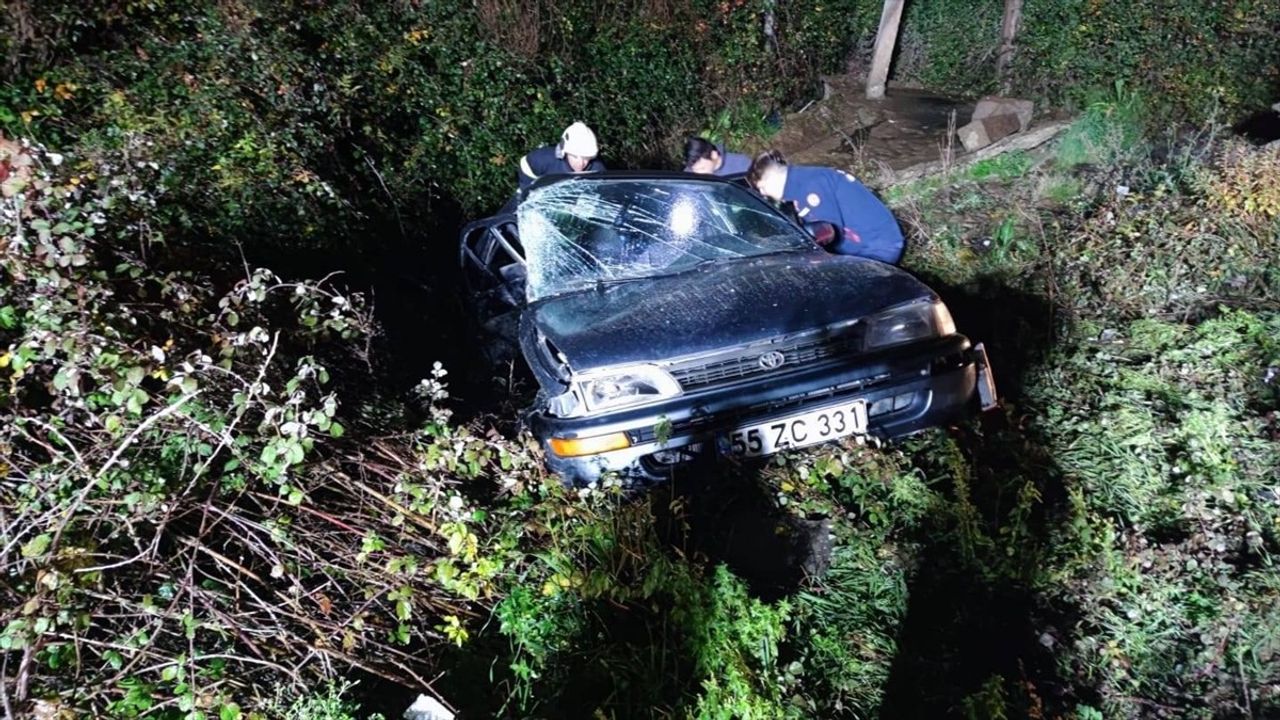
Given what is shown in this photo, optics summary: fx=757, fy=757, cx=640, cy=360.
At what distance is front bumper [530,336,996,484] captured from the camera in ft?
9.91

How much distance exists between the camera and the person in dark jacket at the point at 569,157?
5.58m

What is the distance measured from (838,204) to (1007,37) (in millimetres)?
6340

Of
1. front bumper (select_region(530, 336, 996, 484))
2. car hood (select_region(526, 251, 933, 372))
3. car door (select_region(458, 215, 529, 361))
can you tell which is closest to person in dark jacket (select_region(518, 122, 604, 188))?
car door (select_region(458, 215, 529, 361))

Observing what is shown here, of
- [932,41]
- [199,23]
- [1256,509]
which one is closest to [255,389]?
[1256,509]

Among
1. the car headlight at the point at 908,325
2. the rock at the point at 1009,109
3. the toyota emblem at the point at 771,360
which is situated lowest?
the rock at the point at 1009,109

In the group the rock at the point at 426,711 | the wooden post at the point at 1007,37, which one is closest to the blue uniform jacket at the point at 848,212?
the rock at the point at 426,711

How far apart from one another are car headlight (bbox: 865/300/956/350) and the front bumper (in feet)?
0.25

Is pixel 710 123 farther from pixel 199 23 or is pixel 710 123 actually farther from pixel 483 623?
pixel 483 623

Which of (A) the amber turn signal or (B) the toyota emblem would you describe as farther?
(B) the toyota emblem

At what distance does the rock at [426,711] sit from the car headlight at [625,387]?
120 centimetres

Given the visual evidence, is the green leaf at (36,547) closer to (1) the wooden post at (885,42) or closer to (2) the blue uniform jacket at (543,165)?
(2) the blue uniform jacket at (543,165)

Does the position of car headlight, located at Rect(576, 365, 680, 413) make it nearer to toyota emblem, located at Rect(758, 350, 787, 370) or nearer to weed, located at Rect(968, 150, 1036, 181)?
toyota emblem, located at Rect(758, 350, 787, 370)

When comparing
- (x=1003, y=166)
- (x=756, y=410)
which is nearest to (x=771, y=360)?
(x=756, y=410)

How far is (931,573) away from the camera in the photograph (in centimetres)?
302
